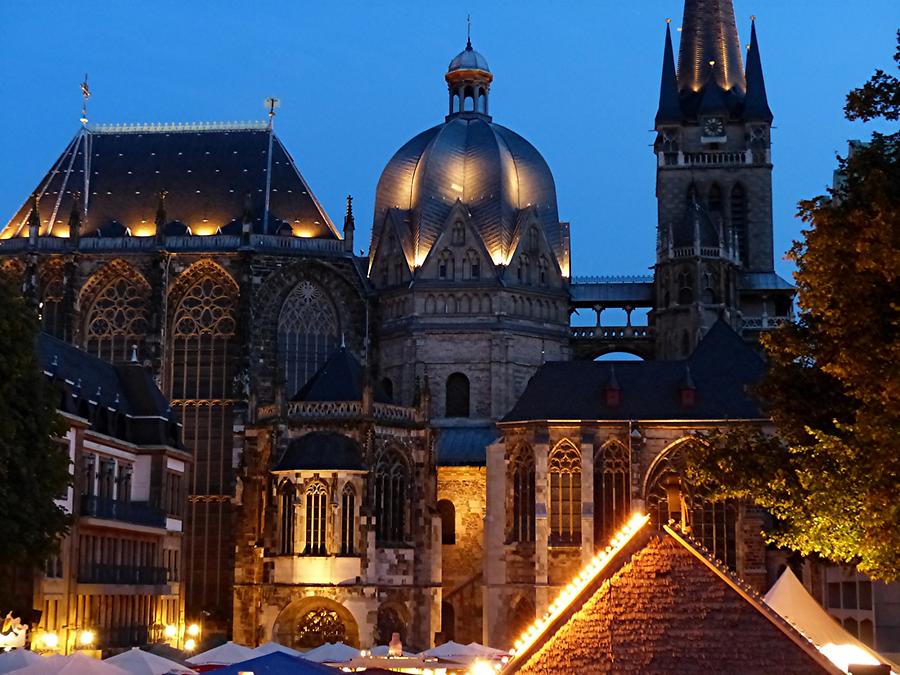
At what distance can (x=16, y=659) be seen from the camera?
29859mm

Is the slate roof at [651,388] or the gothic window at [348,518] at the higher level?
the slate roof at [651,388]

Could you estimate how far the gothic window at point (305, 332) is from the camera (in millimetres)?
76000

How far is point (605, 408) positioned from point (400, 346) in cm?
1377

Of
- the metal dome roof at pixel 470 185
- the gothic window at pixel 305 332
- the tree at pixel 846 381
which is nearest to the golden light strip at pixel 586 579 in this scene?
the tree at pixel 846 381

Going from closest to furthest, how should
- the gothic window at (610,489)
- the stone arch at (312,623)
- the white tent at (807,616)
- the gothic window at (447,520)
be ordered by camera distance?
the white tent at (807,616) < the stone arch at (312,623) < the gothic window at (610,489) < the gothic window at (447,520)

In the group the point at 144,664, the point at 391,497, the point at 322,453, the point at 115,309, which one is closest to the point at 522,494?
the point at 391,497

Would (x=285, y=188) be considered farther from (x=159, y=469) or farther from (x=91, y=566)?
(x=91, y=566)

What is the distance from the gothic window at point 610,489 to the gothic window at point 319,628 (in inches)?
402

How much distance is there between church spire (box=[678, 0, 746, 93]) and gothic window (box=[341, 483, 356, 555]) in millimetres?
35294

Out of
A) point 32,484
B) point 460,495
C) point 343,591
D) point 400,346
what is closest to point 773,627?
point 32,484

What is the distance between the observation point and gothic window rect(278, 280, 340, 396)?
249 feet

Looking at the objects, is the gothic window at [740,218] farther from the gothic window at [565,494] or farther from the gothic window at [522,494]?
the gothic window at [522,494]

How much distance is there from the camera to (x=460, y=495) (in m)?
73.0

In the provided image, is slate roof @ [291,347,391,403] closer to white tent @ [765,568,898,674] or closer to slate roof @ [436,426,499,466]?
slate roof @ [436,426,499,466]
